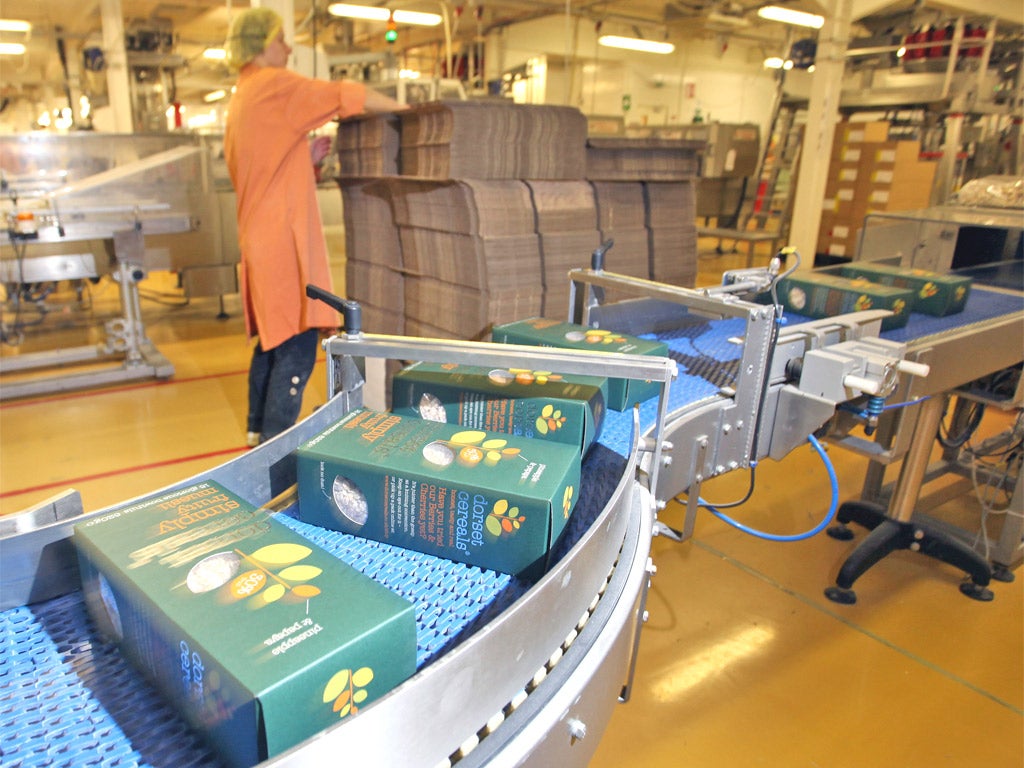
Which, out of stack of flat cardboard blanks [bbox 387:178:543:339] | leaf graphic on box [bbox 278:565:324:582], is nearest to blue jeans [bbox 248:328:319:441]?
stack of flat cardboard blanks [bbox 387:178:543:339]

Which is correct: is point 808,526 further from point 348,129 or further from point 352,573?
point 348,129

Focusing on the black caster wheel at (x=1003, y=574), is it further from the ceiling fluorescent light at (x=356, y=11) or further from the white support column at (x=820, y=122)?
the ceiling fluorescent light at (x=356, y=11)

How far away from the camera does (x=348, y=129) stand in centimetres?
334

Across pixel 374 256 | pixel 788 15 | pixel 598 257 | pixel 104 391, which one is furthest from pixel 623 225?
pixel 788 15

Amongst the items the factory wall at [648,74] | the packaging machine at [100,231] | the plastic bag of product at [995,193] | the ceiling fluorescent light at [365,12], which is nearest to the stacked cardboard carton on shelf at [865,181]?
the plastic bag of product at [995,193]

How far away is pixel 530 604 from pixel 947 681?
6.22ft

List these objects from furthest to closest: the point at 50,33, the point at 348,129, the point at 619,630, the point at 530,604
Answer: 1. the point at 50,33
2. the point at 348,129
3. the point at 619,630
4. the point at 530,604

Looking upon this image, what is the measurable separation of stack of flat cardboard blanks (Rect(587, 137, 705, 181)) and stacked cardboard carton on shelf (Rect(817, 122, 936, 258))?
4.41m

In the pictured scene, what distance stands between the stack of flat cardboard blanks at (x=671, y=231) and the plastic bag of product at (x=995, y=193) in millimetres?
1196

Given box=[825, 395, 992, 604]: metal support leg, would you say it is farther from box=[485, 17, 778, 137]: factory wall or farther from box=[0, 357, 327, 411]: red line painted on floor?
box=[485, 17, 778, 137]: factory wall

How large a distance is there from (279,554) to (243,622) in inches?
4.5

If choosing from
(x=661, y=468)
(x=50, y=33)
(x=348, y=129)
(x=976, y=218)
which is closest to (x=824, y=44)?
(x=976, y=218)

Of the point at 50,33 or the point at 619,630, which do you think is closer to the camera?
the point at 619,630

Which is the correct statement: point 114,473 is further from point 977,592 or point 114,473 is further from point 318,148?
point 977,592
